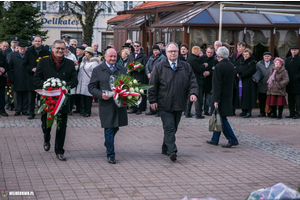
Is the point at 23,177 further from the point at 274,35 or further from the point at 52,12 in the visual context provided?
the point at 52,12

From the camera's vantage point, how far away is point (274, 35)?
17.4 metres

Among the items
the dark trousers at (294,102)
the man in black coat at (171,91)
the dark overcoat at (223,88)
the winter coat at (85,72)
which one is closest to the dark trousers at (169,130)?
the man in black coat at (171,91)

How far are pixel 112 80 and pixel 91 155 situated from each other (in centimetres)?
156

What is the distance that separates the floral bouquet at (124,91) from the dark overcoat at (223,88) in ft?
7.05

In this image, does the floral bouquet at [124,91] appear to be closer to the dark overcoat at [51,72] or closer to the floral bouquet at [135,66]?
the dark overcoat at [51,72]

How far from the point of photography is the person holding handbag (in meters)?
13.3

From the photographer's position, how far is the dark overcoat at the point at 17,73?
12.9m

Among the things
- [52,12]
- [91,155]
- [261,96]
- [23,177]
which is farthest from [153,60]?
[52,12]

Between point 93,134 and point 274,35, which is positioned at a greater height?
point 274,35

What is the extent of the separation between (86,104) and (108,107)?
20.3ft

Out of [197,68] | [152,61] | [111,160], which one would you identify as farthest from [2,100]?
[111,160]

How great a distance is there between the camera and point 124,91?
23.6ft

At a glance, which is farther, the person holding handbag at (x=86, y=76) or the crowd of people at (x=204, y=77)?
the person holding handbag at (x=86, y=76)

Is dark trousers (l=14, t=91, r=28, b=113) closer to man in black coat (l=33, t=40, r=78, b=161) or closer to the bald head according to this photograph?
man in black coat (l=33, t=40, r=78, b=161)
